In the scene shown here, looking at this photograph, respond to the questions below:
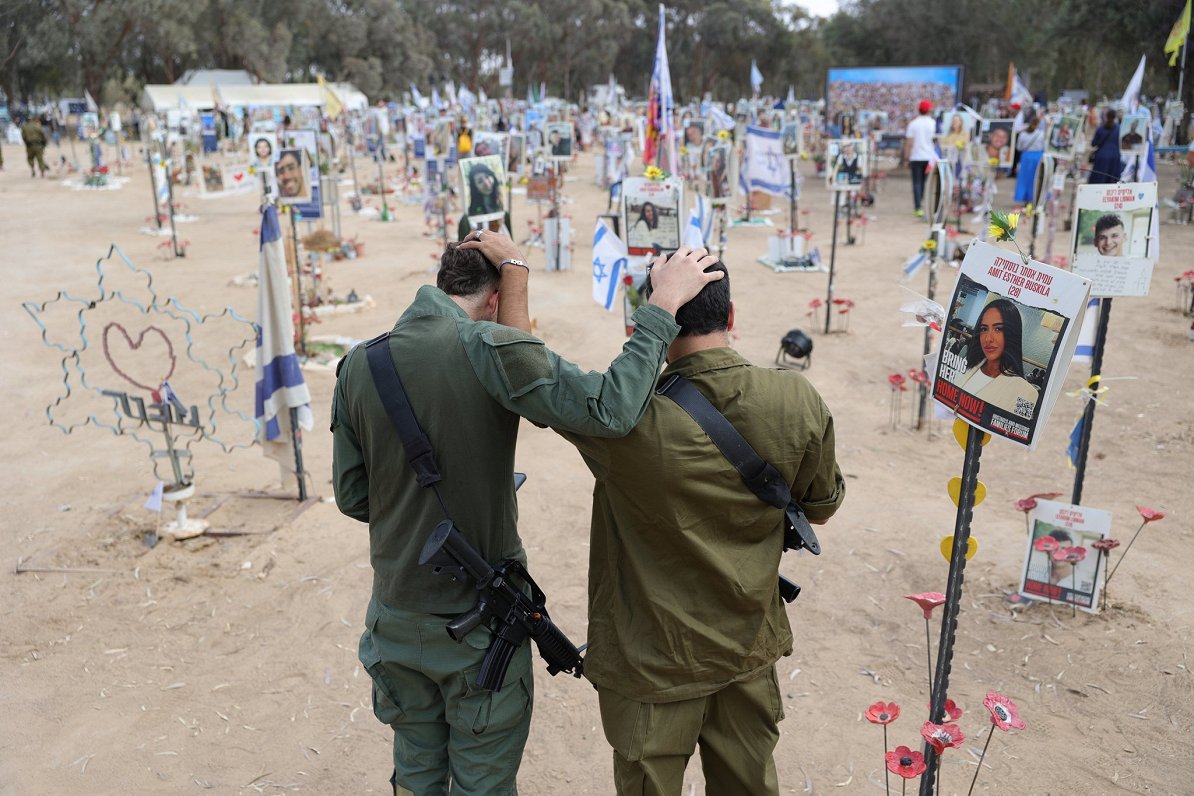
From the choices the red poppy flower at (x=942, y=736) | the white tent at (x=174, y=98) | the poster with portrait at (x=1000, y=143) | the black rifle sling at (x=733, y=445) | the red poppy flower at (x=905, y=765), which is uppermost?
the white tent at (x=174, y=98)

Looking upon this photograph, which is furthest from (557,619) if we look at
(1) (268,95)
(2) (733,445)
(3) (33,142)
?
(1) (268,95)

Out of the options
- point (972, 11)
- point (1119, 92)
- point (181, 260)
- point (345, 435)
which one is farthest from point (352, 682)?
point (1119, 92)

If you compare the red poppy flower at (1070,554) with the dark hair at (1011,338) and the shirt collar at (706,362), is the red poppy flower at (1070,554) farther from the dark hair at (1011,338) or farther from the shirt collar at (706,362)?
the shirt collar at (706,362)

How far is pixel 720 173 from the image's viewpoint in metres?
12.2

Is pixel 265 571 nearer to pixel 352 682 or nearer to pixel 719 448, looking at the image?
pixel 352 682

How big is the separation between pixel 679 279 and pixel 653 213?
429cm

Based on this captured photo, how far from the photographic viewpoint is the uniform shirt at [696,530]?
7.13 feet

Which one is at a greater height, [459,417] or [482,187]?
[482,187]

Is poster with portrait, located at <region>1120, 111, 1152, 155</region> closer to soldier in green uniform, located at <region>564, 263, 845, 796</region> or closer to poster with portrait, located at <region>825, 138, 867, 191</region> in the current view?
poster with portrait, located at <region>825, 138, 867, 191</region>

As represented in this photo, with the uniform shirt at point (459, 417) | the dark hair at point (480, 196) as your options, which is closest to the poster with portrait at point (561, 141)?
the dark hair at point (480, 196)

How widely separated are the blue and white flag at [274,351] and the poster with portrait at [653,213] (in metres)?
2.28

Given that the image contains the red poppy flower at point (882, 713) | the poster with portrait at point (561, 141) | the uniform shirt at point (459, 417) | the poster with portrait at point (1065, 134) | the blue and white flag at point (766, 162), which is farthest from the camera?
the poster with portrait at point (561, 141)

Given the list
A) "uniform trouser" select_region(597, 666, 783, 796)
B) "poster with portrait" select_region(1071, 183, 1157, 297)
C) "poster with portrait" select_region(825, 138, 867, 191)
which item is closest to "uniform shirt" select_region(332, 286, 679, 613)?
"uniform trouser" select_region(597, 666, 783, 796)

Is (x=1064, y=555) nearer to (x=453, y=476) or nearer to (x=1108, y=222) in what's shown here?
(x=1108, y=222)
